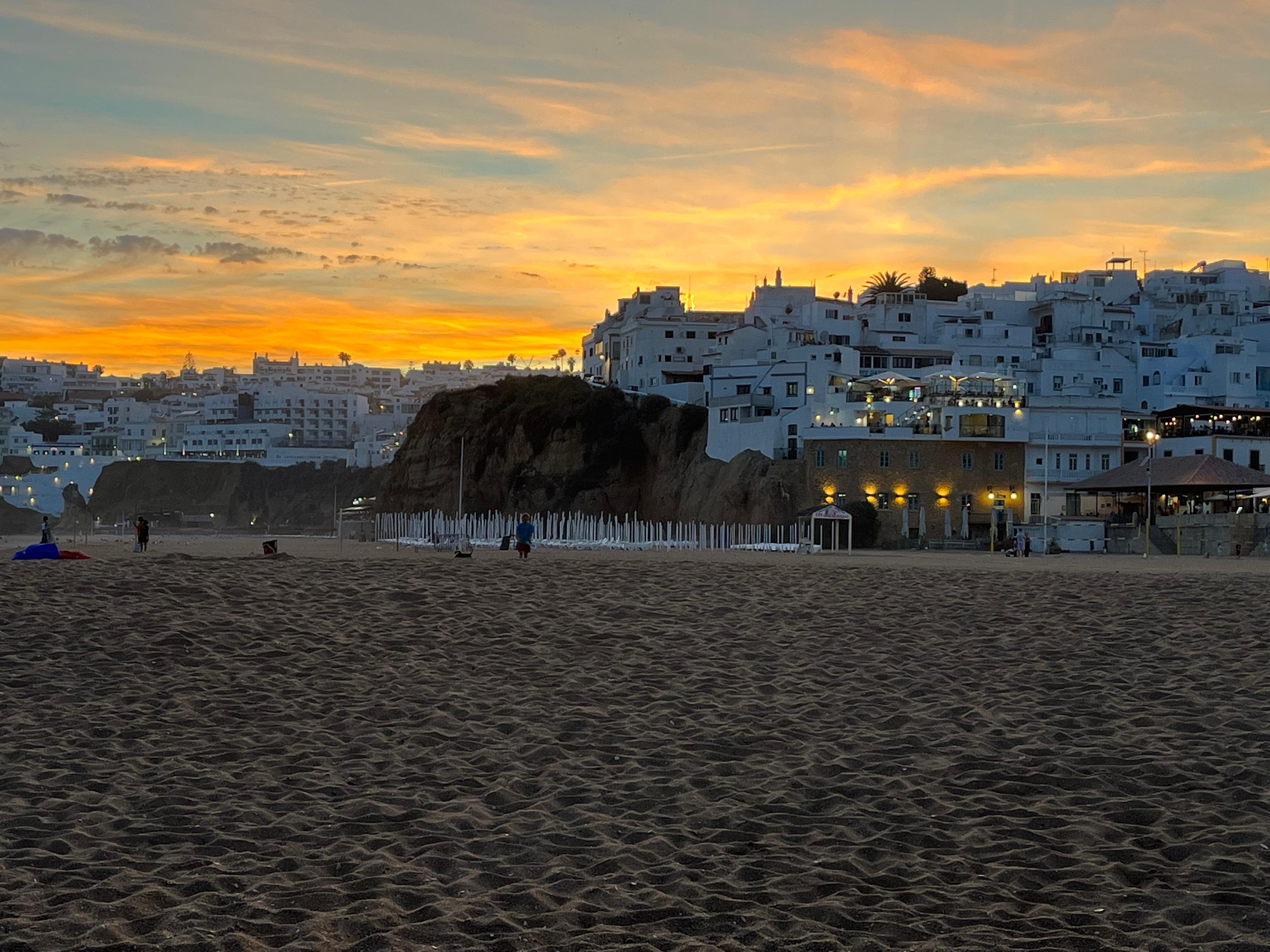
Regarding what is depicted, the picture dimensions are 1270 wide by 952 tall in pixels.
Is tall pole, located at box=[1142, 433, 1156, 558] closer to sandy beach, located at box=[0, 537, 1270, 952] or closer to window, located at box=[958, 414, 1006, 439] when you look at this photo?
window, located at box=[958, 414, 1006, 439]

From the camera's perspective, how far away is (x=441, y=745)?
33.1 feet

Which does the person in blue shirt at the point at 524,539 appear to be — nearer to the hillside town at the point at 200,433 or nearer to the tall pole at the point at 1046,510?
the tall pole at the point at 1046,510

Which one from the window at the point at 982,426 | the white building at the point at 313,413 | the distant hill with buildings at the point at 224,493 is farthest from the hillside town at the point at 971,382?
the white building at the point at 313,413

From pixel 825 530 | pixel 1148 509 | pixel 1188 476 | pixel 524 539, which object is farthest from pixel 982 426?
pixel 524 539

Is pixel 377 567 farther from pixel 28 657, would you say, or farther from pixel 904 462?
pixel 904 462

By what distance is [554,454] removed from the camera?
7362 centimetres

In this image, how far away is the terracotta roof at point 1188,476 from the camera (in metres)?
46.5

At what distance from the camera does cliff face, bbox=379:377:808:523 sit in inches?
2830

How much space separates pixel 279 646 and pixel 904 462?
48291 millimetres

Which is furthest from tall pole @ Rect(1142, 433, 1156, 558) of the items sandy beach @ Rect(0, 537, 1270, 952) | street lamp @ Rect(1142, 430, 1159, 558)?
sandy beach @ Rect(0, 537, 1270, 952)

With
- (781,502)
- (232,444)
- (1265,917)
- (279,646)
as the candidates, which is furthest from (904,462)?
(232,444)

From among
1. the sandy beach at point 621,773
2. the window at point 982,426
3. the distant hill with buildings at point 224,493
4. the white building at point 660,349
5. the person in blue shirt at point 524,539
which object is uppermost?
the white building at point 660,349

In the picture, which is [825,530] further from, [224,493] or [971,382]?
[224,493]

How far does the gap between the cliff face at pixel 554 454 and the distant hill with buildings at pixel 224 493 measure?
35.3 meters
